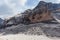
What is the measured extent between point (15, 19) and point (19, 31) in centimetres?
811

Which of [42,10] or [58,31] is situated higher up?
[42,10]

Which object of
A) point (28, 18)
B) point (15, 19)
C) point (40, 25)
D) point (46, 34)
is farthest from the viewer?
point (15, 19)

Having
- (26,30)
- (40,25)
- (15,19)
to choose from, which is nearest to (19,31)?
(26,30)

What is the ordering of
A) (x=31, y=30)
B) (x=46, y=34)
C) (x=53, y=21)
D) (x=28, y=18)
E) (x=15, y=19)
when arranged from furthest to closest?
1. (x=15, y=19)
2. (x=28, y=18)
3. (x=53, y=21)
4. (x=31, y=30)
5. (x=46, y=34)

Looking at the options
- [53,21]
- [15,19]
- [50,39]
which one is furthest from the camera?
[15,19]

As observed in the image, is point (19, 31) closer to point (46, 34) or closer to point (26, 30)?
point (26, 30)

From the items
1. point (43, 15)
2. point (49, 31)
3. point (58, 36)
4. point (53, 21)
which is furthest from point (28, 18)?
point (58, 36)

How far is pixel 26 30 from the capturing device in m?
23.7

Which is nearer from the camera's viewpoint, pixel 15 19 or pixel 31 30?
pixel 31 30

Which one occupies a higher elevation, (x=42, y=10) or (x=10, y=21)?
(x=42, y=10)

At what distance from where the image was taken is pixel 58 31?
21953 mm

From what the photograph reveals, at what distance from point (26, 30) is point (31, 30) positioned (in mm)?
957

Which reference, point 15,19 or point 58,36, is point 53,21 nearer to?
point 58,36

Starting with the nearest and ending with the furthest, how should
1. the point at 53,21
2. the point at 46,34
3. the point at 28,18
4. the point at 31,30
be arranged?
the point at 46,34 → the point at 31,30 → the point at 53,21 → the point at 28,18
